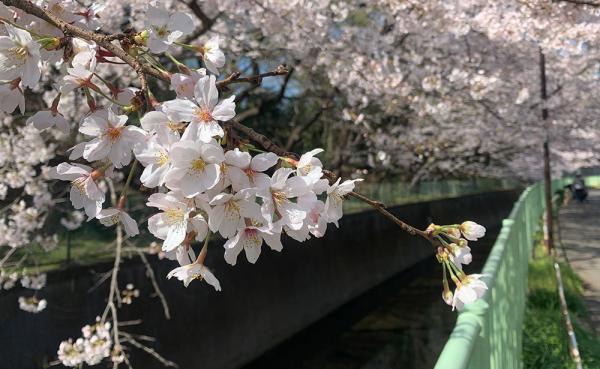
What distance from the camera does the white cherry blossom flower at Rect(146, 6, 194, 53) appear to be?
135cm

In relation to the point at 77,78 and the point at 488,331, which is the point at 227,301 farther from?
the point at 77,78

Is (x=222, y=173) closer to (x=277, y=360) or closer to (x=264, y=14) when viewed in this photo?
(x=264, y=14)

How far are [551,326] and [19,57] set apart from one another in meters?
6.03

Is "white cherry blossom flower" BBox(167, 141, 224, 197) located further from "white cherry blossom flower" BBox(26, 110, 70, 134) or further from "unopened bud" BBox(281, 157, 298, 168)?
"white cherry blossom flower" BBox(26, 110, 70, 134)

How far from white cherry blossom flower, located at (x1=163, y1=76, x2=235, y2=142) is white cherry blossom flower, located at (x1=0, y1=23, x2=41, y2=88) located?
37cm

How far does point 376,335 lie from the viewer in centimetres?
1123

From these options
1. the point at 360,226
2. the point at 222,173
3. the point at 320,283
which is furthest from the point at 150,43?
the point at 360,226

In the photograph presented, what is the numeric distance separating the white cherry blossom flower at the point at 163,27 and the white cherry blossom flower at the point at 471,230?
0.86 metres

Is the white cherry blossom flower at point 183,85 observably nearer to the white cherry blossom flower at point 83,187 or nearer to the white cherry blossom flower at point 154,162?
the white cherry blossom flower at point 154,162

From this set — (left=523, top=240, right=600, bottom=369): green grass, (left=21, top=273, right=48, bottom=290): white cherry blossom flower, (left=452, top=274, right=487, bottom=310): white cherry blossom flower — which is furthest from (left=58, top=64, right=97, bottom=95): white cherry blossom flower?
(left=21, top=273, right=48, bottom=290): white cherry blossom flower

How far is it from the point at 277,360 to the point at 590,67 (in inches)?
367

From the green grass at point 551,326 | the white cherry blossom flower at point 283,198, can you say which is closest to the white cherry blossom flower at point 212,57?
the white cherry blossom flower at point 283,198

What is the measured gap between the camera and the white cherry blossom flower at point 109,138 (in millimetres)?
1288

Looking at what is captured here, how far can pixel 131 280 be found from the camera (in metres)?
7.51
